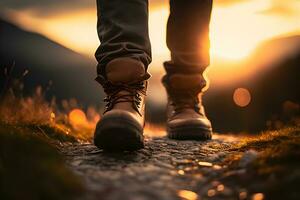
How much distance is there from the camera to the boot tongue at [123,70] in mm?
3076

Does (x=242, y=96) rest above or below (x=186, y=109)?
above

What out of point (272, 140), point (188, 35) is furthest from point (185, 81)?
point (272, 140)

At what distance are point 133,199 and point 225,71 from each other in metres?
22.7

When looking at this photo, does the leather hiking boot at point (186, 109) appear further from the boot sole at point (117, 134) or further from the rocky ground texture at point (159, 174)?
the boot sole at point (117, 134)

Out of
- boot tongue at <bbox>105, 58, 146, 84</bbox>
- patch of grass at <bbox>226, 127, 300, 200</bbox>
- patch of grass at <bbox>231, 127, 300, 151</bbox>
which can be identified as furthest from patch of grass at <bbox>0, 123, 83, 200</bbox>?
patch of grass at <bbox>231, 127, 300, 151</bbox>

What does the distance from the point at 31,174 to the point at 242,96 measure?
68.2ft

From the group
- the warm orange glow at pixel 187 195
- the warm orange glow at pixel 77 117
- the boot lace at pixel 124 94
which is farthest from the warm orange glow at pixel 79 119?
the warm orange glow at pixel 187 195

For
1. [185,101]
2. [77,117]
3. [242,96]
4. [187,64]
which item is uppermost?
[242,96]

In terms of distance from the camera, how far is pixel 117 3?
126 inches

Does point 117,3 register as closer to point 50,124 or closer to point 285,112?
point 50,124

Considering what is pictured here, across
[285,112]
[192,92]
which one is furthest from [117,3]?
[285,112]

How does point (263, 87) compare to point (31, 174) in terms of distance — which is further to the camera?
point (263, 87)

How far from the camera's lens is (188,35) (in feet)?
13.9

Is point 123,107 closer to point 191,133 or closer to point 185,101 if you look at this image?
point 191,133
